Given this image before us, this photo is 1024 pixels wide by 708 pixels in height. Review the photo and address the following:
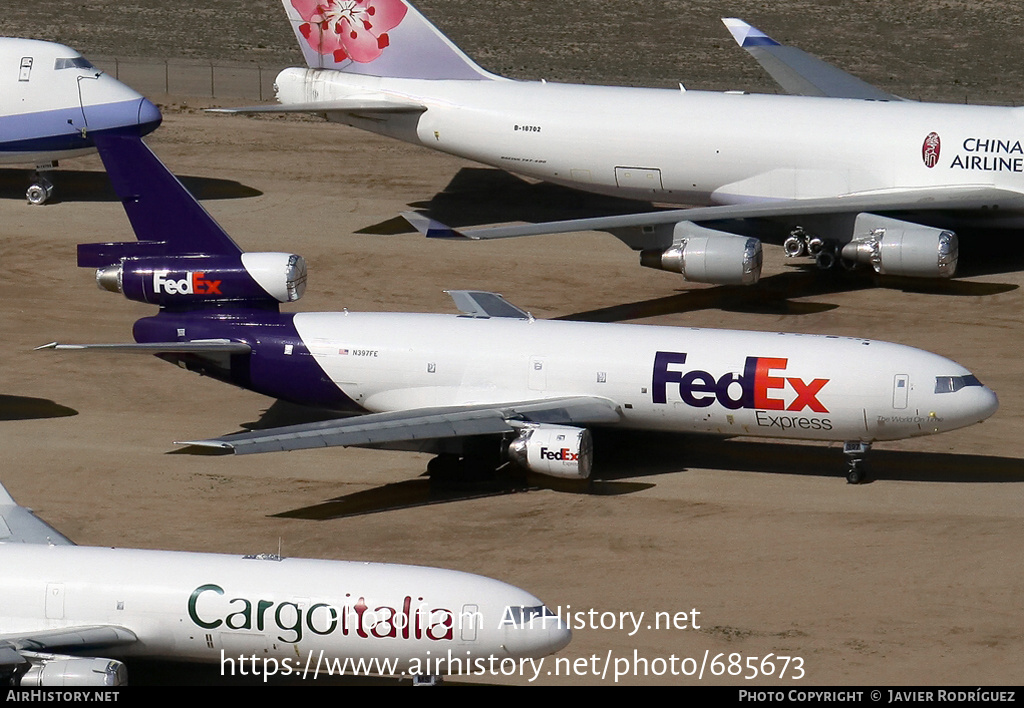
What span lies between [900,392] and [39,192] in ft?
120

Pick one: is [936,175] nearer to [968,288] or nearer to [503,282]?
[968,288]

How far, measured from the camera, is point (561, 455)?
3578 centimetres

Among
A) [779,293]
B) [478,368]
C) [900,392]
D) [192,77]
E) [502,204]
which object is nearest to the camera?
[900,392]

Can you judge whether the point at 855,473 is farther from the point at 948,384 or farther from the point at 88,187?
the point at 88,187

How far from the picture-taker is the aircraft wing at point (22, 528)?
29.9 meters

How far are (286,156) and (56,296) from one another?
18.8 metres

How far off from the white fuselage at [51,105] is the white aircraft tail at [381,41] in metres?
7.24

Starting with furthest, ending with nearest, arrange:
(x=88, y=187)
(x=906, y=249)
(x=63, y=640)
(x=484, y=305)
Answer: (x=88, y=187)
(x=906, y=249)
(x=484, y=305)
(x=63, y=640)

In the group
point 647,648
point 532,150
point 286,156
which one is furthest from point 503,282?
point 647,648

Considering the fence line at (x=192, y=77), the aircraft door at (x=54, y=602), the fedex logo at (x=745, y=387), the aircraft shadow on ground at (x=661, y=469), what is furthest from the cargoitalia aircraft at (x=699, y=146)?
the aircraft door at (x=54, y=602)

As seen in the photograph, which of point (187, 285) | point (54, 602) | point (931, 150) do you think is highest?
point (931, 150)

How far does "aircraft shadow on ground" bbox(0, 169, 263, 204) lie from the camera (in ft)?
203

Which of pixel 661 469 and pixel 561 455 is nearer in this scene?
pixel 561 455

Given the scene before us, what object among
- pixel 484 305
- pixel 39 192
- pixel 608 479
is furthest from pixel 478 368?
pixel 39 192
